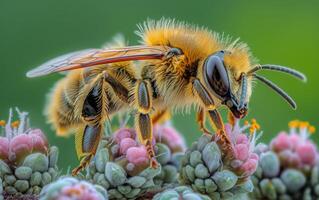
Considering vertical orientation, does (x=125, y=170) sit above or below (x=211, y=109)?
below

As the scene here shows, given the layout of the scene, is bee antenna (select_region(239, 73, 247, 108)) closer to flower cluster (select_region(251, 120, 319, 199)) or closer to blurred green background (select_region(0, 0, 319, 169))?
flower cluster (select_region(251, 120, 319, 199))

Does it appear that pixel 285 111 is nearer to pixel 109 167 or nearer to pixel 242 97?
pixel 242 97

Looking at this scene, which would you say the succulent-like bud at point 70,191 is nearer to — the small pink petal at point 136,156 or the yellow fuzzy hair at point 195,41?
the small pink petal at point 136,156

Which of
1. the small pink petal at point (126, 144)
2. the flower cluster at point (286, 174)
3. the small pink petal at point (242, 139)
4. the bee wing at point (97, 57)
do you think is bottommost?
the flower cluster at point (286, 174)

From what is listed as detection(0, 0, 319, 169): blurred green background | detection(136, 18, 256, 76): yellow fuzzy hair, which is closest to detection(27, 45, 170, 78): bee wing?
detection(136, 18, 256, 76): yellow fuzzy hair

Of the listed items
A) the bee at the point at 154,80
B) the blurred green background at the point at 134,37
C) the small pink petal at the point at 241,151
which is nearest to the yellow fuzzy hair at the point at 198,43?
the bee at the point at 154,80

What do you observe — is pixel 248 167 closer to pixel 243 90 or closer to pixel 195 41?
pixel 243 90

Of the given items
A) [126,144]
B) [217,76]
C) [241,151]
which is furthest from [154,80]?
[241,151]
